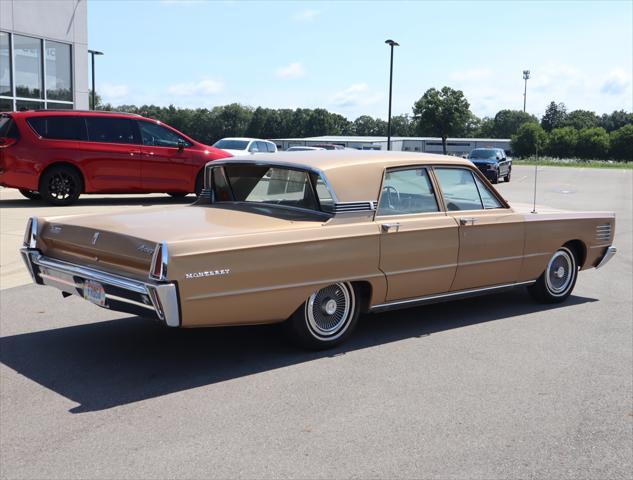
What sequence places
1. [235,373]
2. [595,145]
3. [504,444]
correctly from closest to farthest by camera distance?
[504,444] → [235,373] → [595,145]

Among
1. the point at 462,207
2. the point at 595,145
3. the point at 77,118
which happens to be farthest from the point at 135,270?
the point at 595,145

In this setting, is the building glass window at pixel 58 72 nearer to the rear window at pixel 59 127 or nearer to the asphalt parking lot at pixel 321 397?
the rear window at pixel 59 127

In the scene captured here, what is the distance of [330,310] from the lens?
538 cm

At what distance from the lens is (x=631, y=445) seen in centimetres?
395

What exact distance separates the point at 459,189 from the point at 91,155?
9448 mm

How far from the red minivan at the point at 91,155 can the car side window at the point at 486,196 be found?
938 centimetres

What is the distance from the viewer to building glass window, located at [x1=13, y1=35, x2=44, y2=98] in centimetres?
2206

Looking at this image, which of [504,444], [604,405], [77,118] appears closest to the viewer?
[504,444]

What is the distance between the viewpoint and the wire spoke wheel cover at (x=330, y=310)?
5301 mm

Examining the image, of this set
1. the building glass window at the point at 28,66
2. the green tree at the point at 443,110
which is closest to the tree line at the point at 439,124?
the green tree at the point at 443,110

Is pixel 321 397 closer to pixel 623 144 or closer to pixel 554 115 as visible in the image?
pixel 623 144

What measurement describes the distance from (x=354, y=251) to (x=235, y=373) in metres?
1.23

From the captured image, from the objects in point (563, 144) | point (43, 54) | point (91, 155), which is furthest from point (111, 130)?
point (563, 144)

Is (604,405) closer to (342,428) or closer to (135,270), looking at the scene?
(342,428)
